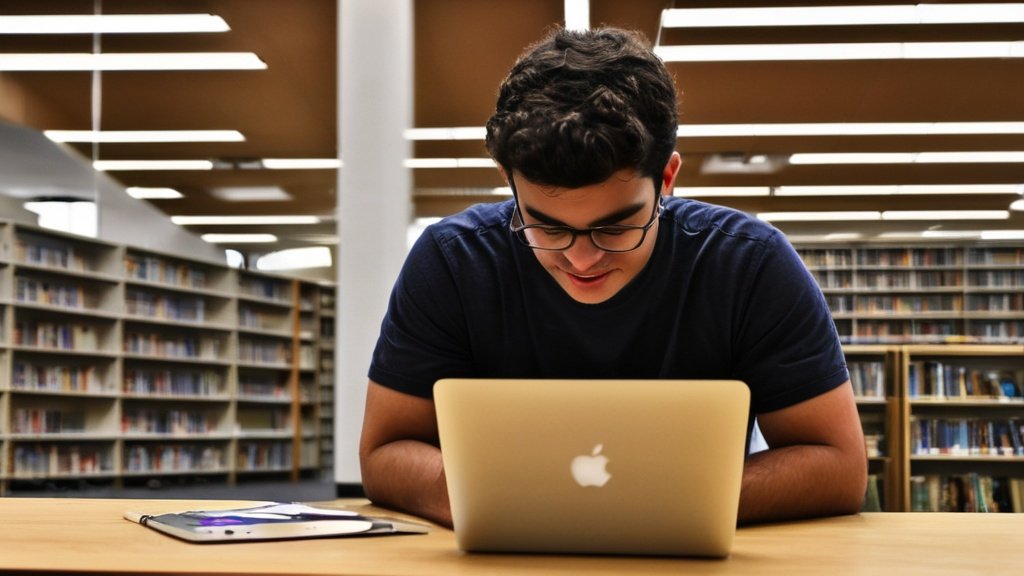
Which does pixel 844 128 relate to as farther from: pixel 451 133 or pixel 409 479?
pixel 409 479

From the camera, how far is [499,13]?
542 cm

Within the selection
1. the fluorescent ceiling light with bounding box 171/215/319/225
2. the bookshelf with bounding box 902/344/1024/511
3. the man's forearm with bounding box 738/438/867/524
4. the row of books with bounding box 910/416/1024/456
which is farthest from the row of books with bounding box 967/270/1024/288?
the man's forearm with bounding box 738/438/867/524

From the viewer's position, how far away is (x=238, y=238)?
20.4 ft

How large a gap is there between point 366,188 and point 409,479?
3621mm

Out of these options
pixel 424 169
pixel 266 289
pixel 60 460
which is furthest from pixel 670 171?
pixel 266 289

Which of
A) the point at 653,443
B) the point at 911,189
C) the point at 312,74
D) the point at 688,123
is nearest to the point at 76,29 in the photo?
the point at 312,74

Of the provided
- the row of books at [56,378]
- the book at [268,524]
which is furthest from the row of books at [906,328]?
the book at [268,524]

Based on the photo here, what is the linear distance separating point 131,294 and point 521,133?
5763 mm

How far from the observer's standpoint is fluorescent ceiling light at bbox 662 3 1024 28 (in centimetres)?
533

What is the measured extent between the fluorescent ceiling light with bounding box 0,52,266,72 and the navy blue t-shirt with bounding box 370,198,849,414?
4.72 meters

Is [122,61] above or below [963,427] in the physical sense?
above

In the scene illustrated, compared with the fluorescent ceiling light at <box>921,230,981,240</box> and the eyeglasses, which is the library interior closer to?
the fluorescent ceiling light at <box>921,230,981,240</box>

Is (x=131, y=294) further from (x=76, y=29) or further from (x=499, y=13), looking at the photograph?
(x=499, y=13)

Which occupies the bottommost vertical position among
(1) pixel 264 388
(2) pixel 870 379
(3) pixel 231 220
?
(1) pixel 264 388
